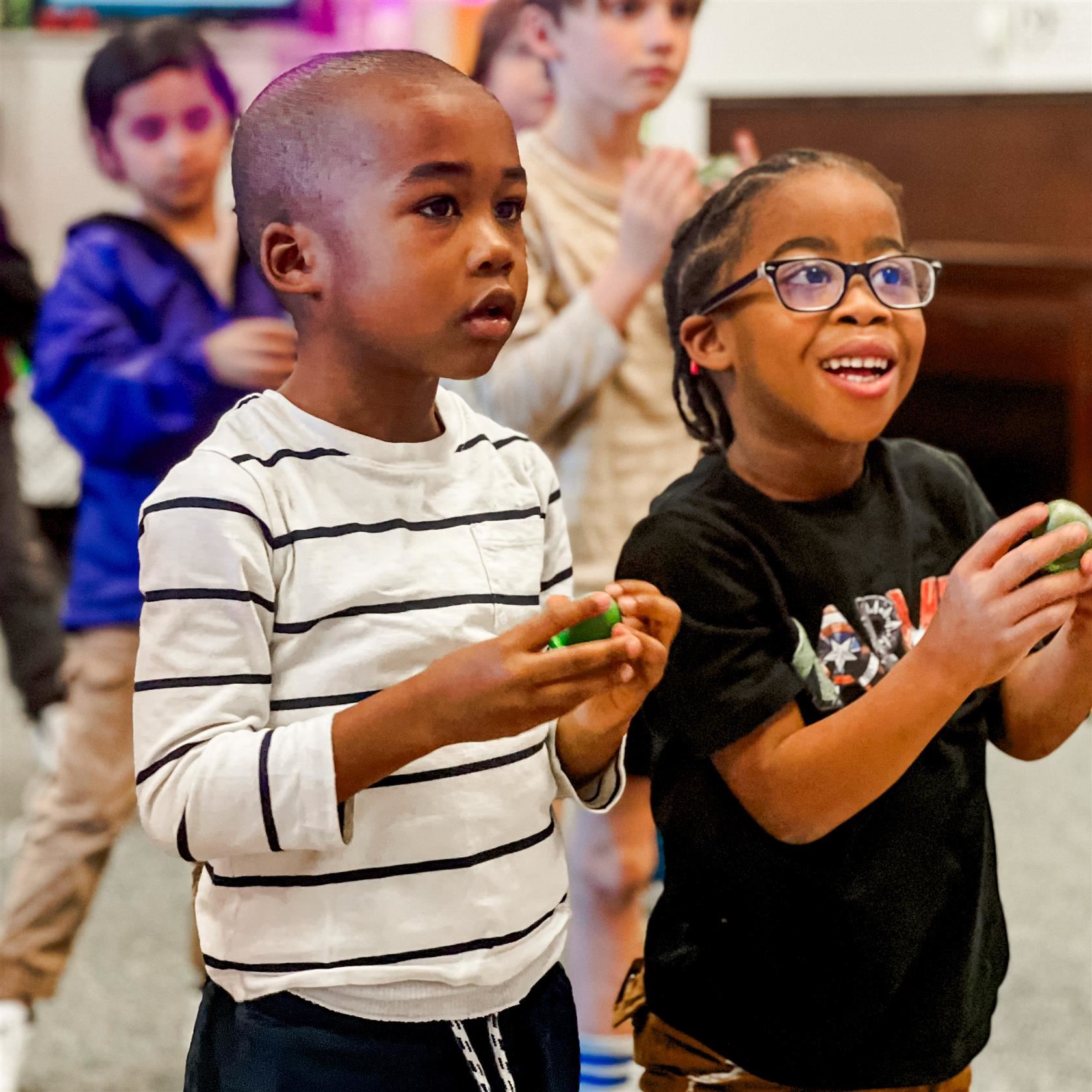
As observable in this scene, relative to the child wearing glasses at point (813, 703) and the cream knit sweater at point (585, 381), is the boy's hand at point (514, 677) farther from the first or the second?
the cream knit sweater at point (585, 381)

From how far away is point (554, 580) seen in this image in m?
0.94

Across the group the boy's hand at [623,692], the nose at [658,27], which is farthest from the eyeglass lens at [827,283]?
the nose at [658,27]

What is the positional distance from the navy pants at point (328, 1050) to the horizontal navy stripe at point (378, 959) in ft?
0.08

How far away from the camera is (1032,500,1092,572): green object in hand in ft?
2.92

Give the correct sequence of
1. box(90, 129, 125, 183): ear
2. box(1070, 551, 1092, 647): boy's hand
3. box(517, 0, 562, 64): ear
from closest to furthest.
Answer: box(1070, 551, 1092, 647): boy's hand < box(517, 0, 562, 64): ear < box(90, 129, 125, 183): ear

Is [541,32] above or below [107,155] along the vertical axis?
above

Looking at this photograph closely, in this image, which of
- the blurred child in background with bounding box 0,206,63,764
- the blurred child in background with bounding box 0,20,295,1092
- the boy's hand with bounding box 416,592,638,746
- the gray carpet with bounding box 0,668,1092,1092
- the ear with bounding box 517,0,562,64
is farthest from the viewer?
the blurred child in background with bounding box 0,206,63,764

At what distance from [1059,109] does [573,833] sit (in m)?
3.35

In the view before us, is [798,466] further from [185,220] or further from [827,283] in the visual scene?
[185,220]

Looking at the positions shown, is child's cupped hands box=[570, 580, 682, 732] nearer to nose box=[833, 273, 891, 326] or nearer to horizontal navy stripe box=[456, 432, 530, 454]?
horizontal navy stripe box=[456, 432, 530, 454]

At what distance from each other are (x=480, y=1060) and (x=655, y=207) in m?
0.89

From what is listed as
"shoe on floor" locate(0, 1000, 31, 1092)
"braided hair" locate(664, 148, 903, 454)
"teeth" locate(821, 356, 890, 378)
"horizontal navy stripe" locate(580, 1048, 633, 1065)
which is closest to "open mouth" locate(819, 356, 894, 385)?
"teeth" locate(821, 356, 890, 378)

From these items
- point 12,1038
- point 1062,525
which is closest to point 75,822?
point 12,1038

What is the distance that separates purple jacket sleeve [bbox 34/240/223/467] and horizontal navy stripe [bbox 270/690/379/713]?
0.89 meters
